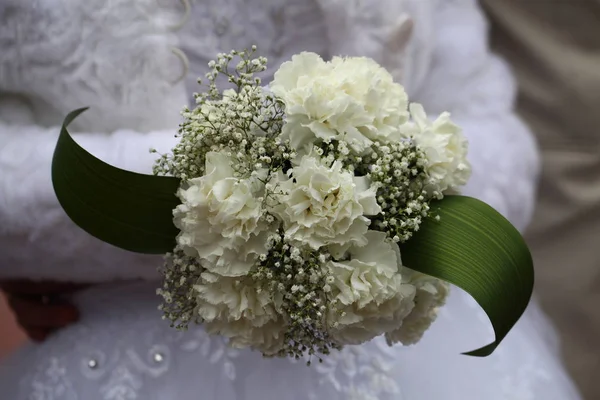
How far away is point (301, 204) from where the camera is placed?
0.45 metres

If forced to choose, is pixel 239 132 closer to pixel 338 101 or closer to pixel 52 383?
pixel 338 101

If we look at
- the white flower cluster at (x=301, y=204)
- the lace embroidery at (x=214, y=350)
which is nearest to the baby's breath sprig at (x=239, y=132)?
the white flower cluster at (x=301, y=204)

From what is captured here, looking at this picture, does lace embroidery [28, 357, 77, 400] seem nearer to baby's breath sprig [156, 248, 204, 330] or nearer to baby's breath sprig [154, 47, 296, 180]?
baby's breath sprig [156, 248, 204, 330]

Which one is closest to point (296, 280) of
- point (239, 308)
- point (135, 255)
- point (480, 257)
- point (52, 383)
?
point (239, 308)

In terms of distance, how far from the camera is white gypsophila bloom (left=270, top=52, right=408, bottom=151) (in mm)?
477

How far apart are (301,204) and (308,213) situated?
10 mm

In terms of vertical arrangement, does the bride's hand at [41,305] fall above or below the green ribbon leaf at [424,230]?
below

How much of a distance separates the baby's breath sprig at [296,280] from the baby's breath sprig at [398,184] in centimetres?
6

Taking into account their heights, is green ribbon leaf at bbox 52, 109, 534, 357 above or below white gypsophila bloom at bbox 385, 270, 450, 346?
above

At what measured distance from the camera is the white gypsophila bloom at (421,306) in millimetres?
535

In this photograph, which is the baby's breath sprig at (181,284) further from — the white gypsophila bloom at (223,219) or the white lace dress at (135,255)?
the white lace dress at (135,255)

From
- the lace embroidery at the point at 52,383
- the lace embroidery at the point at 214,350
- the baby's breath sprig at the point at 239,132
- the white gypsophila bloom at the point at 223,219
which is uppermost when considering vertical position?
the baby's breath sprig at the point at 239,132

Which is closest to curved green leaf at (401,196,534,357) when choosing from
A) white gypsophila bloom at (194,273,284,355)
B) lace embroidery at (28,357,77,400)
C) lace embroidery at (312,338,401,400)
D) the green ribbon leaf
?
the green ribbon leaf

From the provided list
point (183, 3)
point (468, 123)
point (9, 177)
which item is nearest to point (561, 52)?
point (468, 123)
